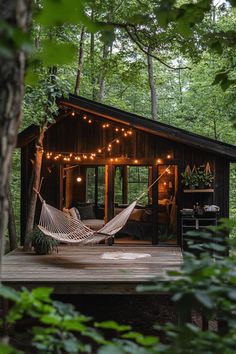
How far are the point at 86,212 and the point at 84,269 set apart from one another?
4388mm

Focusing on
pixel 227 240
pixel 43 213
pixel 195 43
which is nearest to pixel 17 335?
pixel 43 213

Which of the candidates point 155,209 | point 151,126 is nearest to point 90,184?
point 155,209

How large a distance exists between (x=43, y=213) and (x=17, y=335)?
2034mm

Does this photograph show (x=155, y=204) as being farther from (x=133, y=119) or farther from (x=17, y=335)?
(x=17, y=335)

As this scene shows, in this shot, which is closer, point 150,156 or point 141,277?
point 141,277

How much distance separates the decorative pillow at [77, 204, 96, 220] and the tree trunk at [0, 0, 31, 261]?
8.39 meters

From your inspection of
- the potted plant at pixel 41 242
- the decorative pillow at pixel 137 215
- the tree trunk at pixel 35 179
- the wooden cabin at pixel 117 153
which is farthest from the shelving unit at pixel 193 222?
the tree trunk at pixel 35 179

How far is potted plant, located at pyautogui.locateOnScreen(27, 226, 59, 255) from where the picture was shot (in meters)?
6.37

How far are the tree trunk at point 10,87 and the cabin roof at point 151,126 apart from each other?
6.05m

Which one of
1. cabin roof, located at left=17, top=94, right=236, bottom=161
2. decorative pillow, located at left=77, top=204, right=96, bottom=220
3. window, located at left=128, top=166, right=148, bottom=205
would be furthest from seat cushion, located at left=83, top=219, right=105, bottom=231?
window, located at left=128, top=166, right=148, bottom=205

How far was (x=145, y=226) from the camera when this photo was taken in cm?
836

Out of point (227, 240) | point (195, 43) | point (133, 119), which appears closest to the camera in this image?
point (227, 240)

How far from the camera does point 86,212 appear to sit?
9.52 metres

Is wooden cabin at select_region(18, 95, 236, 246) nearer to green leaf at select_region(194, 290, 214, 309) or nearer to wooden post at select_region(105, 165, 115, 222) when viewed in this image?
wooden post at select_region(105, 165, 115, 222)
